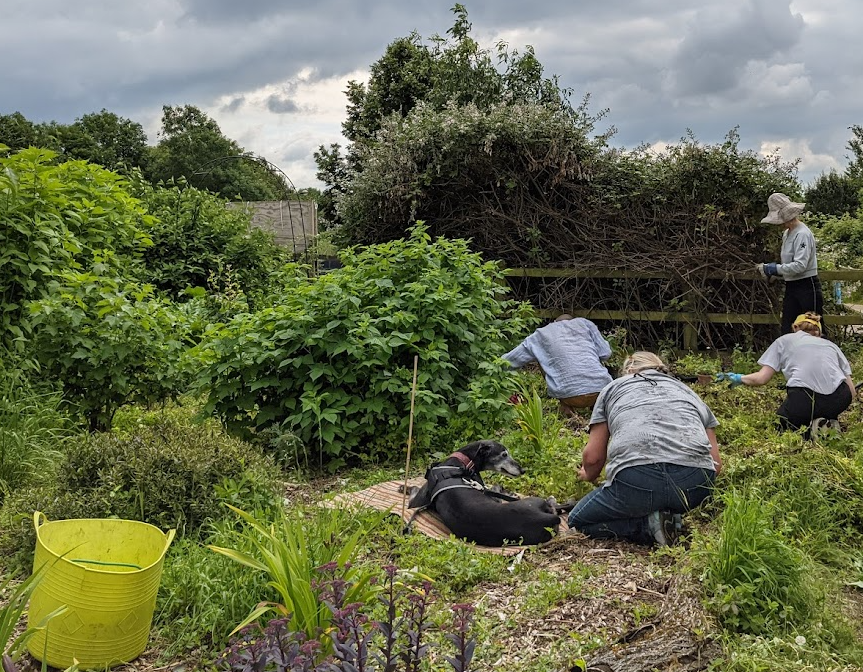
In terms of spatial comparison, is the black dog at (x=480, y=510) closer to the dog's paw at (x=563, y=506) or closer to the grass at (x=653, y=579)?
the dog's paw at (x=563, y=506)

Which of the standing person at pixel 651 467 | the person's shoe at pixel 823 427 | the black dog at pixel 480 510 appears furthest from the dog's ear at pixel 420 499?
the person's shoe at pixel 823 427

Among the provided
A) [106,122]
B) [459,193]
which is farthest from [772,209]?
[106,122]

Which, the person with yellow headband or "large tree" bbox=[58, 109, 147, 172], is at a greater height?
"large tree" bbox=[58, 109, 147, 172]

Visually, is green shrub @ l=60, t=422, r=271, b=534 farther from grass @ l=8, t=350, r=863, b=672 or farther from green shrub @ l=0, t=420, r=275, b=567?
grass @ l=8, t=350, r=863, b=672

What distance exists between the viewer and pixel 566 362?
22.2ft

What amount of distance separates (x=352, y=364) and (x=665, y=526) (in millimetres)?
2577

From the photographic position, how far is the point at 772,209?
8273mm

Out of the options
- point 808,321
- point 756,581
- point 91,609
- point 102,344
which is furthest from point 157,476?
point 808,321

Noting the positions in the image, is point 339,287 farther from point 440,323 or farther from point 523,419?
point 523,419

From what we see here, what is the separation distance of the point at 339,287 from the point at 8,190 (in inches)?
96.8

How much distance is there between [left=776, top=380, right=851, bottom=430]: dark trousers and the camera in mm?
5656

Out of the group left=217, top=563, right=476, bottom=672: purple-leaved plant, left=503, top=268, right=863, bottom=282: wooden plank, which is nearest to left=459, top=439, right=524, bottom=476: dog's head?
left=217, top=563, right=476, bottom=672: purple-leaved plant

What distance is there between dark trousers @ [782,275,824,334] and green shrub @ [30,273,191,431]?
6353mm

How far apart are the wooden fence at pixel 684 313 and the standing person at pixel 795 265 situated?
852 mm
